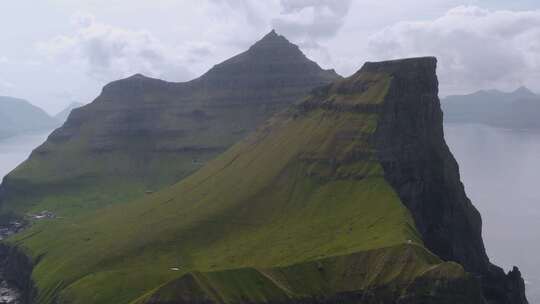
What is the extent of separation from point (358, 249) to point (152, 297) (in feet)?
188

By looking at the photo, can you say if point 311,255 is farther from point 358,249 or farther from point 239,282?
point 239,282

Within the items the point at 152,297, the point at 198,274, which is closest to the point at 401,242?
the point at 198,274

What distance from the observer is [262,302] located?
579ft

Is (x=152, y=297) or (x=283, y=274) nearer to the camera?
(x=152, y=297)

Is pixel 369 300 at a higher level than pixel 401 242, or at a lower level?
lower

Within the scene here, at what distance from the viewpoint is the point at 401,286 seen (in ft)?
573

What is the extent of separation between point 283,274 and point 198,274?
24.5 metres

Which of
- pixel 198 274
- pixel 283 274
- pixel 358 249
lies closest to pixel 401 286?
pixel 358 249

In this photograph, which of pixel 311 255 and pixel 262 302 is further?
pixel 311 255

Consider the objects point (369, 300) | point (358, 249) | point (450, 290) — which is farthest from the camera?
point (358, 249)

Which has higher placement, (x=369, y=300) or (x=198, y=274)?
(x=198, y=274)

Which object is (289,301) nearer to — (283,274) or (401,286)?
(283,274)

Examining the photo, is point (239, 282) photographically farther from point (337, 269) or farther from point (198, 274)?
point (337, 269)

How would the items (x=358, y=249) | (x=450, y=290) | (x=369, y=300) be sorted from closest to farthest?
(x=450, y=290) → (x=369, y=300) → (x=358, y=249)
